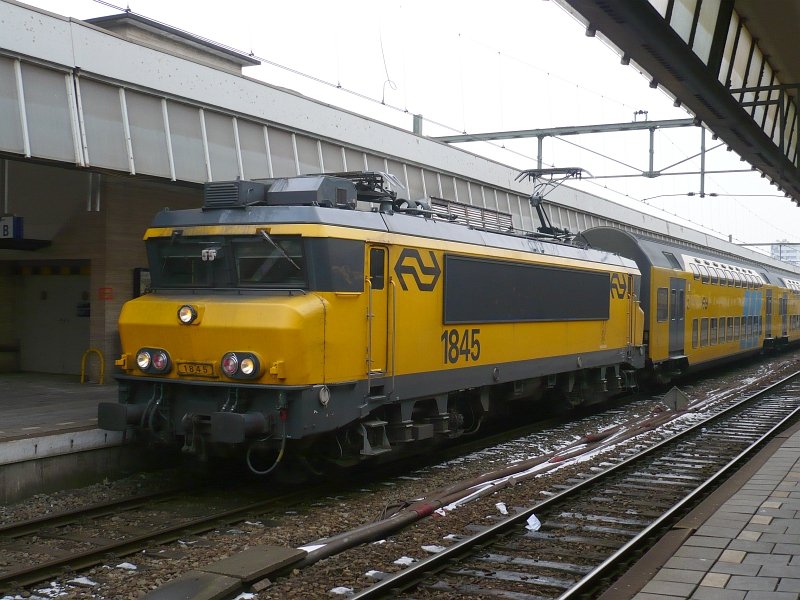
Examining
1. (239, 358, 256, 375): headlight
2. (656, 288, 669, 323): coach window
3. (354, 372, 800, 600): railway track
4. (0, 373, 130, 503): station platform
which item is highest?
(656, 288, 669, 323): coach window

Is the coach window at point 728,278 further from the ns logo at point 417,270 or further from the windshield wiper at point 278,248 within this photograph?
the windshield wiper at point 278,248

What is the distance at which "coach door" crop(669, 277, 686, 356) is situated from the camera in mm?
19797

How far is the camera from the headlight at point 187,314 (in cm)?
899

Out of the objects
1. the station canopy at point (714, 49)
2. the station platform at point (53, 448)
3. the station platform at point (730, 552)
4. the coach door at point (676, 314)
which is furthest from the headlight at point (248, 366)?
the coach door at point (676, 314)

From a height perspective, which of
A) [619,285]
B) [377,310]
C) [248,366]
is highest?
[619,285]

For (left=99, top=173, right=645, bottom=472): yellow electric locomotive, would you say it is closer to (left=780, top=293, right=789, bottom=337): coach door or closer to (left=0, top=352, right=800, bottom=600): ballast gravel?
(left=0, top=352, right=800, bottom=600): ballast gravel

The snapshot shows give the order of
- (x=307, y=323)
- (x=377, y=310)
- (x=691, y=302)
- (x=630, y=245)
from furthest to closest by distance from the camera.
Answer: (x=691, y=302), (x=630, y=245), (x=377, y=310), (x=307, y=323)

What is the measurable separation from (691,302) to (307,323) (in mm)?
14913

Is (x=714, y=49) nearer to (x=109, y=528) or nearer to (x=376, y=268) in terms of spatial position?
(x=376, y=268)

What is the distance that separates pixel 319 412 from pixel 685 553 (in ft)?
12.3

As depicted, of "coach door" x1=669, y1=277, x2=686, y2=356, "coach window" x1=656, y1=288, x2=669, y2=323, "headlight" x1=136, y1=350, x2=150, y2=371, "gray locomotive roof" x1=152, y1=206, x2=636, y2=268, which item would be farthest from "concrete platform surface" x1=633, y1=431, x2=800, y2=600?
"coach door" x1=669, y1=277, x2=686, y2=356

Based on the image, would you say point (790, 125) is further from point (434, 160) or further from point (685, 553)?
point (685, 553)

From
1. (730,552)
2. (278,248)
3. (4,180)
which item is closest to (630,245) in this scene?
(278,248)

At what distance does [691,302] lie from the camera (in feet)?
69.4
